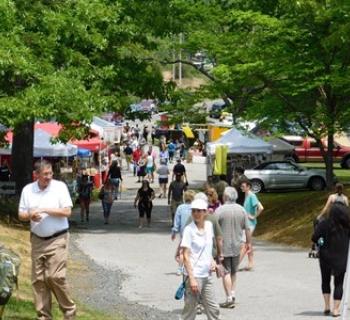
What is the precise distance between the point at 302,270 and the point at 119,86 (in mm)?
11393

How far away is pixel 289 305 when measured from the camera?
47.2 ft

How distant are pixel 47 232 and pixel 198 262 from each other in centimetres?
163

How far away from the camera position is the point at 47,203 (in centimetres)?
1045

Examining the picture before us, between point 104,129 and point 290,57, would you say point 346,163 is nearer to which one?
point 104,129

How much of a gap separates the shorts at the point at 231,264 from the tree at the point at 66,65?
27.0 feet

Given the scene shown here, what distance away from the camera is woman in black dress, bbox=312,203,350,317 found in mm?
12914

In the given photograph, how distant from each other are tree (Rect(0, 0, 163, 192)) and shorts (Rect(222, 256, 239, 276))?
27.0 feet

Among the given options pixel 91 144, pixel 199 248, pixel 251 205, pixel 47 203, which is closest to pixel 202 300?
pixel 199 248

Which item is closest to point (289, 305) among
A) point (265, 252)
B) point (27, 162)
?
point (265, 252)

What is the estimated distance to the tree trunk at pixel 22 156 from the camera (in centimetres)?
2892

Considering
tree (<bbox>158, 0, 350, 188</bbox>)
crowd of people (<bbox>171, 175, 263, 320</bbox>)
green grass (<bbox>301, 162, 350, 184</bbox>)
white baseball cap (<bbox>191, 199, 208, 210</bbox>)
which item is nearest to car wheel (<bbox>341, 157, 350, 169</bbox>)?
green grass (<bbox>301, 162, 350, 184</bbox>)

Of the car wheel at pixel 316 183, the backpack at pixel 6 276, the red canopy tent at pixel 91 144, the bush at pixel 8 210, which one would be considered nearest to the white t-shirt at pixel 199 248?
the backpack at pixel 6 276

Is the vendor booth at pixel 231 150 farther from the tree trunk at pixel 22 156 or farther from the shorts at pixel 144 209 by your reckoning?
the tree trunk at pixel 22 156

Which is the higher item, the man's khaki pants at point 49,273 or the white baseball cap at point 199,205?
the white baseball cap at point 199,205
